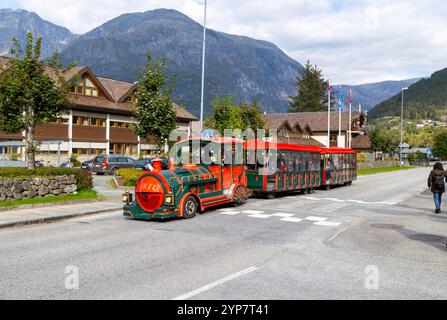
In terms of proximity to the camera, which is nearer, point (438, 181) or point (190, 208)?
point (190, 208)

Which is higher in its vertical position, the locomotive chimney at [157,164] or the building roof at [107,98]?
the building roof at [107,98]

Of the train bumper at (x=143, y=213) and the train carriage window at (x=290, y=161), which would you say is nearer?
the train bumper at (x=143, y=213)

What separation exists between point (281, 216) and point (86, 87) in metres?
→ 35.4

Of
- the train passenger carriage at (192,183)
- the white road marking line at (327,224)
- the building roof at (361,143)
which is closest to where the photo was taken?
the white road marking line at (327,224)

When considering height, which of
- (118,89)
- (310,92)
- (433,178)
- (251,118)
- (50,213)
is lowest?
(50,213)

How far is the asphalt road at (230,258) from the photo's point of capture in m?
6.54

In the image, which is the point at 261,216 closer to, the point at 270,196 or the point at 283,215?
the point at 283,215

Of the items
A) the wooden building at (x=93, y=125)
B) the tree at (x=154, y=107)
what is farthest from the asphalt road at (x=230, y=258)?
the wooden building at (x=93, y=125)

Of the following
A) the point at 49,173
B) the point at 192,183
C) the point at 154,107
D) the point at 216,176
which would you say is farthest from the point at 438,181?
the point at 154,107

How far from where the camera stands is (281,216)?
48.1ft

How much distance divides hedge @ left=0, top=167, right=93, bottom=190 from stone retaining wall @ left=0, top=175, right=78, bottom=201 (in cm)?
29

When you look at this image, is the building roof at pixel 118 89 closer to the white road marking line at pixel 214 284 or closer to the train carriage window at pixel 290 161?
the train carriage window at pixel 290 161

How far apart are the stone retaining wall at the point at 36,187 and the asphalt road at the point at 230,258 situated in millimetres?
3635

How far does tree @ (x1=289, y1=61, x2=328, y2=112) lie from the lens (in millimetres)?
106750
